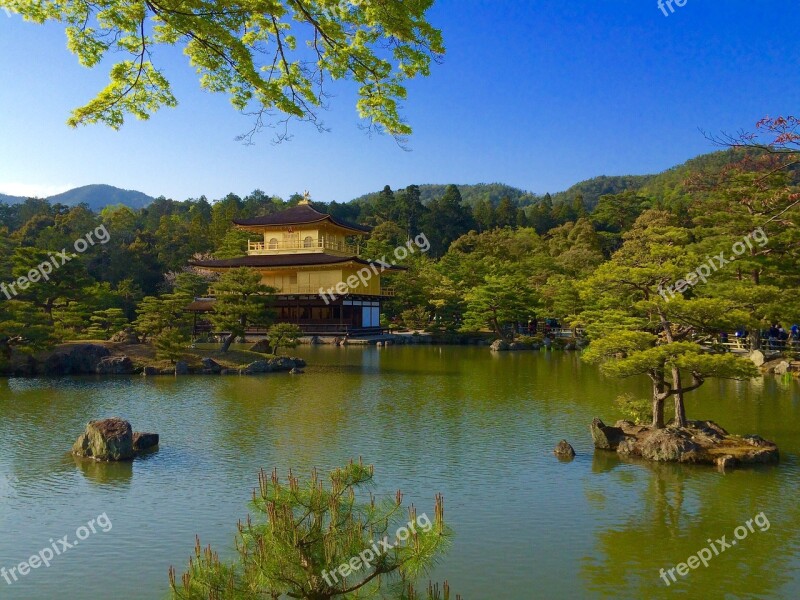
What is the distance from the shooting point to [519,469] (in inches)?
355

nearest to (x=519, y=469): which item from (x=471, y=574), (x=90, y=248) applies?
(x=471, y=574)

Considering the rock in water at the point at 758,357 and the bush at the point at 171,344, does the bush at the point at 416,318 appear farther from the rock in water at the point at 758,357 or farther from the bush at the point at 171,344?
the rock in water at the point at 758,357

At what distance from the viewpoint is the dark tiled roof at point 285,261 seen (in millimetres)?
33844

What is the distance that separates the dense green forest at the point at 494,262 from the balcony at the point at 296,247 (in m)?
3.63

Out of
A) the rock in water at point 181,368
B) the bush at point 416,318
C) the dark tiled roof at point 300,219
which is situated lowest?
the rock in water at point 181,368

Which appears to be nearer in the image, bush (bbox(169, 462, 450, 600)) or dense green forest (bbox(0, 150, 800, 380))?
bush (bbox(169, 462, 450, 600))

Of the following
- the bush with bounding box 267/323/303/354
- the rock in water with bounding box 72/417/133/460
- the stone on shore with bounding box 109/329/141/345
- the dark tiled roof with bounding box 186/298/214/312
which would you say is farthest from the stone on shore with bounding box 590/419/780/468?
the dark tiled roof with bounding box 186/298/214/312

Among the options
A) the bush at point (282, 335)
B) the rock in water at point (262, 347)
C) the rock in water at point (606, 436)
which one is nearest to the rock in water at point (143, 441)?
the rock in water at point (606, 436)

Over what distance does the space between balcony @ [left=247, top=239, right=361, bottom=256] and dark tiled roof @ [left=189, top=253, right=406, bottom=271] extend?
0.57 meters

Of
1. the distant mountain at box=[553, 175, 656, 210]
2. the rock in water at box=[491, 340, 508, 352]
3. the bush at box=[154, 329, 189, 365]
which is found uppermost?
the distant mountain at box=[553, 175, 656, 210]

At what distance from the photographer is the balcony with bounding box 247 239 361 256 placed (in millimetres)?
36875

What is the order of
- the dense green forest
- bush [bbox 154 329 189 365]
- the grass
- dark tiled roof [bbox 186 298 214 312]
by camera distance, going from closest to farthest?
the dense green forest, bush [bbox 154 329 189 365], the grass, dark tiled roof [bbox 186 298 214 312]

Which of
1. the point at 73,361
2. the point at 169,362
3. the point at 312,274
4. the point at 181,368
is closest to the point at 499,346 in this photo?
the point at 312,274

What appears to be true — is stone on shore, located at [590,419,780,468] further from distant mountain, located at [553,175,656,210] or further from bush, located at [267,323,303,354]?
distant mountain, located at [553,175,656,210]
